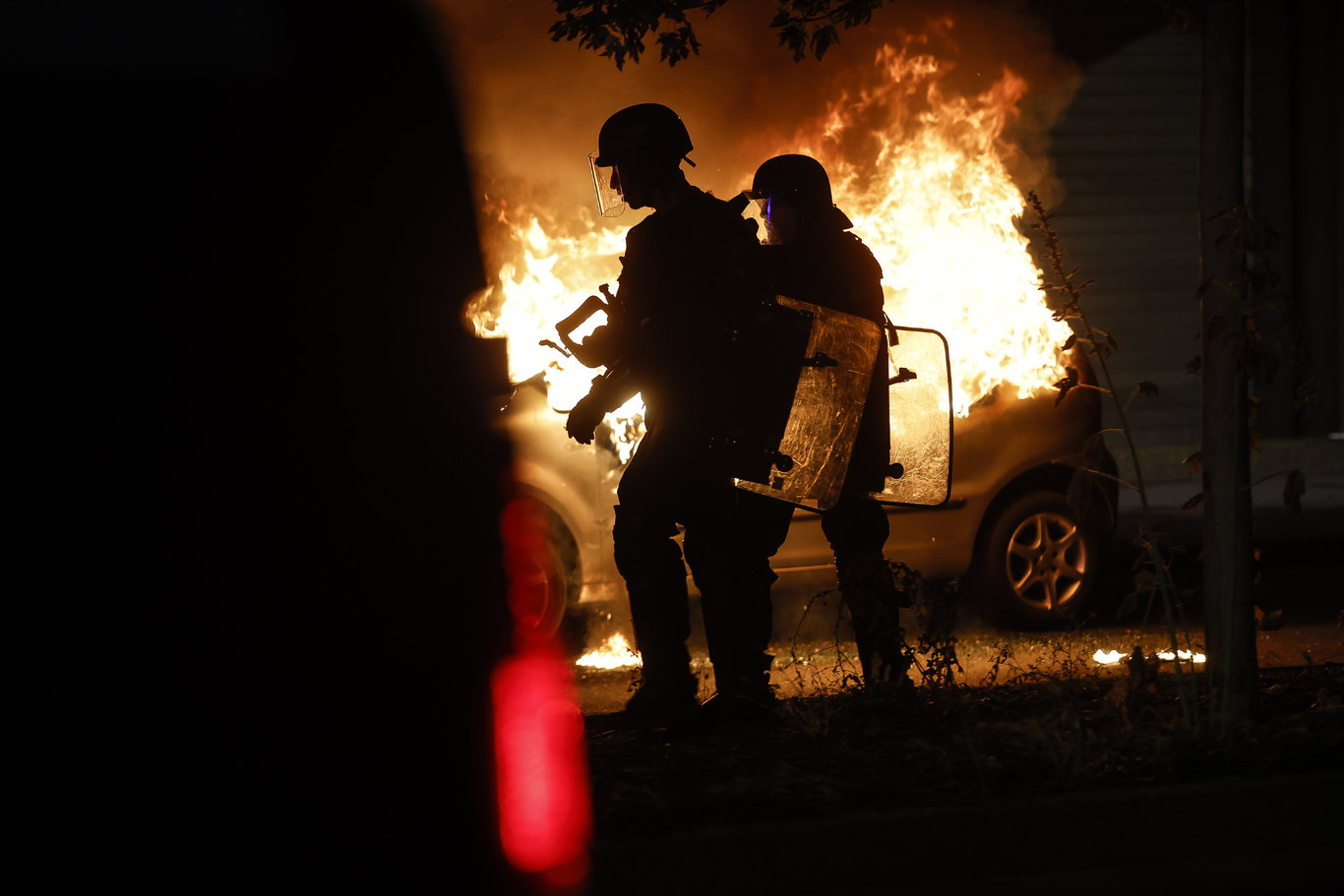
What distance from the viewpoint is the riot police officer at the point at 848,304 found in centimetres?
462

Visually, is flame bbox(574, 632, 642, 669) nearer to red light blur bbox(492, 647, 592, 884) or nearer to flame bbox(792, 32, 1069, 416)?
red light blur bbox(492, 647, 592, 884)

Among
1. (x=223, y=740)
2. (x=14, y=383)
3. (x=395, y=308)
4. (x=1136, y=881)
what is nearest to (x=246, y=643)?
(x=223, y=740)

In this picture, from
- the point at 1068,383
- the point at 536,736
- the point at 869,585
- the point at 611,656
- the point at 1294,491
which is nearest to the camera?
the point at 1294,491

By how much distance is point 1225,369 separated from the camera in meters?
4.00

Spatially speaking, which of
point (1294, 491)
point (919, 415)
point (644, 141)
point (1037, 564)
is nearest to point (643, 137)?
Result: point (644, 141)

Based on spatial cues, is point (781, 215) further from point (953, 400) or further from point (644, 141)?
point (953, 400)

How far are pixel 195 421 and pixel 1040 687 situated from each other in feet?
11.7

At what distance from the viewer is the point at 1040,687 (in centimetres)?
455

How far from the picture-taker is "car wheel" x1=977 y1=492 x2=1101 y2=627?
21.4 feet

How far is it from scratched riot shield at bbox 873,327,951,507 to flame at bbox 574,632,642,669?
1693 millimetres

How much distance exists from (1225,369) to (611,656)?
3.13m

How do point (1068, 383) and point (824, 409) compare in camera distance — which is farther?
point (824, 409)

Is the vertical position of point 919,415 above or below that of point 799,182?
below

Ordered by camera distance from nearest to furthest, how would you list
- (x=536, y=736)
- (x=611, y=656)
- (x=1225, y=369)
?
(x=1225, y=369) < (x=536, y=736) < (x=611, y=656)
